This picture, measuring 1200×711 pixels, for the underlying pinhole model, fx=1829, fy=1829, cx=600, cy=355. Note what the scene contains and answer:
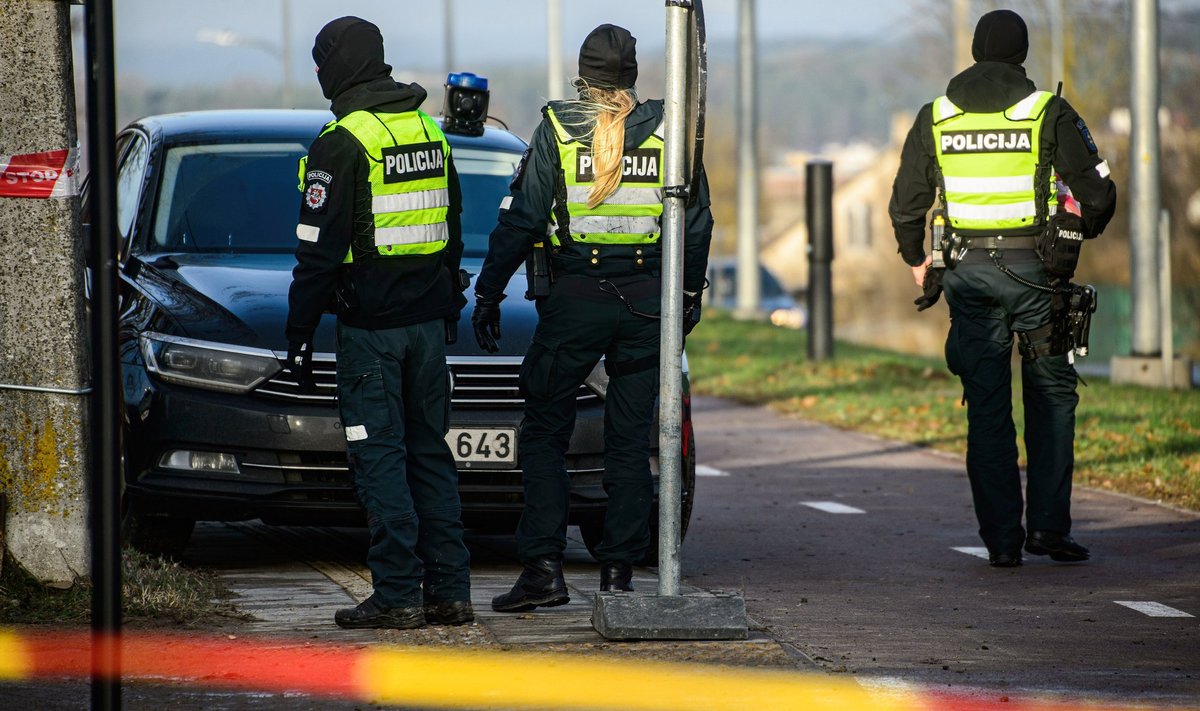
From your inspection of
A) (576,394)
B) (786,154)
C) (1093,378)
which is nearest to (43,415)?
(576,394)

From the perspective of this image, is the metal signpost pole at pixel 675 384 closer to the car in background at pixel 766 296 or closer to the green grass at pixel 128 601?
the green grass at pixel 128 601

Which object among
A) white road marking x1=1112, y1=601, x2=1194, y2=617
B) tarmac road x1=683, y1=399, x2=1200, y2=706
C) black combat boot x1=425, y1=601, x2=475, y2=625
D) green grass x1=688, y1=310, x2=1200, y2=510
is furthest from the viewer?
green grass x1=688, y1=310, x2=1200, y2=510

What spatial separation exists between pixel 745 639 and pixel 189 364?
227 centimetres

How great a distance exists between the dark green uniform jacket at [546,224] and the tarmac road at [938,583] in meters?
1.23

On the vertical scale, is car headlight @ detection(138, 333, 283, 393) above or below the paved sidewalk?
above

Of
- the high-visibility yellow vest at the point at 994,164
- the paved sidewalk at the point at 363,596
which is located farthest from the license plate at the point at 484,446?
the high-visibility yellow vest at the point at 994,164

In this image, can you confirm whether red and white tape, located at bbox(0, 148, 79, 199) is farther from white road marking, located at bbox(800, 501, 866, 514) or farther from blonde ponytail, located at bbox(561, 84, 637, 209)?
white road marking, located at bbox(800, 501, 866, 514)

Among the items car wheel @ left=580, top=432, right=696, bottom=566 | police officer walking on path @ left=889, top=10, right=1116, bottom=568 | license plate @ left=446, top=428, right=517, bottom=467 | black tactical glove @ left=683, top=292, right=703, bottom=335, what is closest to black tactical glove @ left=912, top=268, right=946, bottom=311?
police officer walking on path @ left=889, top=10, right=1116, bottom=568

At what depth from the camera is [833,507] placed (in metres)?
9.30

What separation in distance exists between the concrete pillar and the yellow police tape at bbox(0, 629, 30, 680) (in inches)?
20.8

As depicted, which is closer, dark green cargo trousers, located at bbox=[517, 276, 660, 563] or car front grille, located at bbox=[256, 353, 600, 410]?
dark green cargo trousers, located at bbox=[517, 276, 660, 563]

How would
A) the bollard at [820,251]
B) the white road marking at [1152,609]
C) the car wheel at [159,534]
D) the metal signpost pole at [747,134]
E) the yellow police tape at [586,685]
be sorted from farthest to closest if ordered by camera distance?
1. the metal signpost pole at [747,134]
2. the bollard at [820,251]
3. the car wheel at [159,534]
4. the white road marking at [1152,609]
5. the yellow police tape at [586,685]

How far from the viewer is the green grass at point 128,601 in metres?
5.65

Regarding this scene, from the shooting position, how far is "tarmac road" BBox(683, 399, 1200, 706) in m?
5.25
